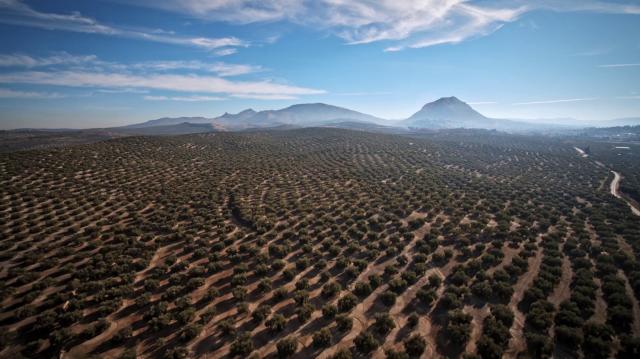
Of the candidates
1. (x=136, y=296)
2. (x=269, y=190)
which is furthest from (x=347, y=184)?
(x=136, y=296)

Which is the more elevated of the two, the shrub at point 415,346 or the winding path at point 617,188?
the shrub at point 415,346

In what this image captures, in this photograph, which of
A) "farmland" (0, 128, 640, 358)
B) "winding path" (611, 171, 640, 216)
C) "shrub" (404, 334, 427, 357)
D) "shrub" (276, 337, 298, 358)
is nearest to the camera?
"shrub" (276, 337, 298, 358)

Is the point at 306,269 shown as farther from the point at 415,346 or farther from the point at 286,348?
the point at 415,346

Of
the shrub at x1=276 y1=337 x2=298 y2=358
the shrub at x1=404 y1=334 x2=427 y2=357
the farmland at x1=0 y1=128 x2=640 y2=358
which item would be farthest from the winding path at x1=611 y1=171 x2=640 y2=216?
the shrub at x1=276 y1=337 x2=298 y2=358

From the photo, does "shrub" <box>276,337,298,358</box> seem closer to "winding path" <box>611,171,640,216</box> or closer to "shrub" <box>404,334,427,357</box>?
"shrub" <box>404,334,427,357</box>

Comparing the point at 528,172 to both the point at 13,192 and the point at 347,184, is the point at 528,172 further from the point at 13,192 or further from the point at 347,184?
the point at 13,192

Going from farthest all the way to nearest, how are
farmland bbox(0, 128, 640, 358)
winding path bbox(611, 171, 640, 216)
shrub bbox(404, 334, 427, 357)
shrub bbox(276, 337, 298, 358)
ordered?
winding path bbox(611, 171, 640, 216) → farmland bbox(0, 128, 640, 358) → shrub bbox(404, 334, 427, 357) → shrub bbox(276, 337, 298, 358)

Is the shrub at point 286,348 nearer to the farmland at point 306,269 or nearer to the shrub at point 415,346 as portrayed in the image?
the farmland at point 306,269

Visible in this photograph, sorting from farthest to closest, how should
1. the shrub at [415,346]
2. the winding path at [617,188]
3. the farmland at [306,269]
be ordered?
the winding path at [617,188] < the farmland at [306,269] < the shrub at [415,346]

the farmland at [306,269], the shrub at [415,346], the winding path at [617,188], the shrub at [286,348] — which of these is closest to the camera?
the shrub at [286,348]

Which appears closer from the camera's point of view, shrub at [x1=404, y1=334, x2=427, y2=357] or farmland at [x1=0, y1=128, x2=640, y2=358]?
shrub at [x1=404, y1=334, x2=427, y2=357]

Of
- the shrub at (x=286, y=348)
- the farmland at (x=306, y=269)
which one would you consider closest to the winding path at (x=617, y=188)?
the farmland at (x=306, y=269)
